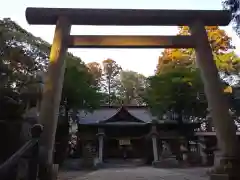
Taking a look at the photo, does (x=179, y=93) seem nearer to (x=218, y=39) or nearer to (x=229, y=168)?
(x=218, y=39)

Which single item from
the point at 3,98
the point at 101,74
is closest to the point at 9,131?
the point at 3,98

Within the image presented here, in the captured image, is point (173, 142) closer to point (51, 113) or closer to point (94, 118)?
point (94, 118)

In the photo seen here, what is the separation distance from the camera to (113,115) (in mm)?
30234

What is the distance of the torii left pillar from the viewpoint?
21.2 ft

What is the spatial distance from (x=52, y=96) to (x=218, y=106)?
4.36 meters

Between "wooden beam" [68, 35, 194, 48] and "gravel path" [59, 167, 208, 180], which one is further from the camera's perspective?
"gravel path" [59, 167, 208, 180]

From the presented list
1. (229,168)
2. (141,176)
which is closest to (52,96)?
(229,168)

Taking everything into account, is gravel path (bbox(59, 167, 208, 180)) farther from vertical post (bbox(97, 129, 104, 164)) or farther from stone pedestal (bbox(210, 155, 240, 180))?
vertical post (bbox(97, 129, 104, 164))

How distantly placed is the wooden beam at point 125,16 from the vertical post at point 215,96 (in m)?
0.35

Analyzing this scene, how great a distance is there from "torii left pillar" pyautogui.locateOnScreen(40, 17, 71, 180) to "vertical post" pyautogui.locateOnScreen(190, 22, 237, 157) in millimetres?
3953

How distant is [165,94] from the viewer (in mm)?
24188

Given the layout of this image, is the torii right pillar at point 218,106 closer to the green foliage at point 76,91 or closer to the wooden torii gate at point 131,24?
the wooden torii gate at point 131,24

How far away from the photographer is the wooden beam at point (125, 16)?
27.3 ft

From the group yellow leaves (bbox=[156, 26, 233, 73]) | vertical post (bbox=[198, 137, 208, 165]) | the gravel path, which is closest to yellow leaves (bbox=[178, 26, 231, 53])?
yellow leaves (bbox=[156, 26, 233, 73])
